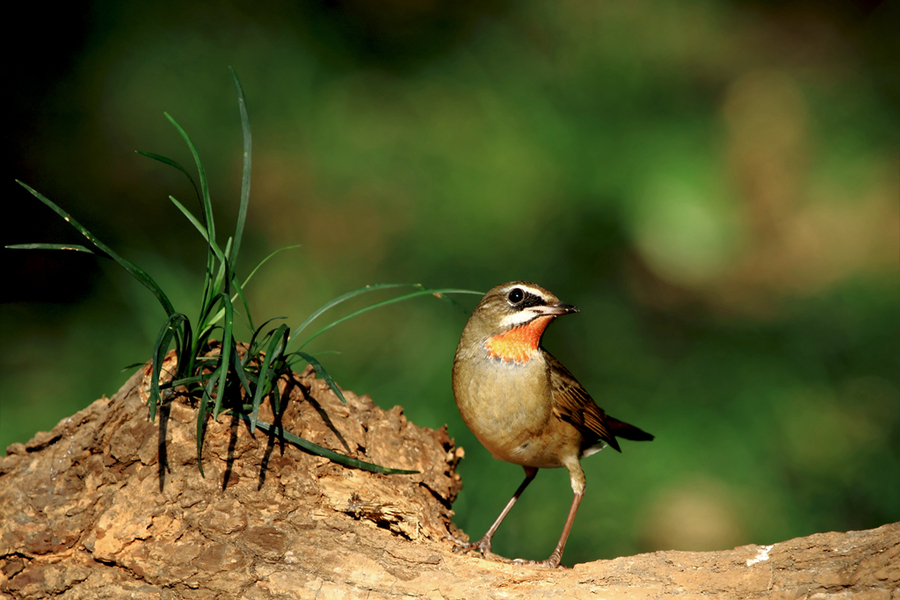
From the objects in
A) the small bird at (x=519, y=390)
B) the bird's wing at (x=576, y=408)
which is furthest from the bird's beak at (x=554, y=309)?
the bird's wing at (x=576, y=408)

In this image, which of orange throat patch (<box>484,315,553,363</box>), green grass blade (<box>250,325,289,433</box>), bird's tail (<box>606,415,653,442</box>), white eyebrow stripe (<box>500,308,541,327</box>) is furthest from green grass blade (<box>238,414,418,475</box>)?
bird's tail (<box>606,415,653,442</box>)

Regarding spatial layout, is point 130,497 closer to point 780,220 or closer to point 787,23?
point 780,220

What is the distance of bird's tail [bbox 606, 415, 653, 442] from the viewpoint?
4.84 meters

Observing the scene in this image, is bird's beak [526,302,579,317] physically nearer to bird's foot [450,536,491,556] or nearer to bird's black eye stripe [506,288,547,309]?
bird's black eye stripe [506,288,547,309]

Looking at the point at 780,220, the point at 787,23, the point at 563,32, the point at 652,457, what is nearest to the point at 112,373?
the point at 652,457

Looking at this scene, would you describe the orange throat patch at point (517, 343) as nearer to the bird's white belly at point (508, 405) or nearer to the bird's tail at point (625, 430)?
the bird's white belly at point (508, 405)

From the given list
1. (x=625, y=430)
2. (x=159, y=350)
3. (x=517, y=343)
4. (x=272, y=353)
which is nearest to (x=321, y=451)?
(x=272, y=353)

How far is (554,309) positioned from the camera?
159 inches

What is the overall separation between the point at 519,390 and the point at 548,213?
4071mm

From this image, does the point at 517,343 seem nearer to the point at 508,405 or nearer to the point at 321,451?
the point at 508,405

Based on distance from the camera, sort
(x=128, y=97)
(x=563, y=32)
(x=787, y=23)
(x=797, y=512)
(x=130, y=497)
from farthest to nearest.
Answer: (x=787, y=23) < (x=563, y=32) < (x=128, y=97) < (x=797, y=512) < (x=130, y=497)

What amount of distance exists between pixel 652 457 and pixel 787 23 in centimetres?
659

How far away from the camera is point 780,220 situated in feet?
28.2

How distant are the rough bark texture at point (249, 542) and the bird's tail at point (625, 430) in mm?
1633
